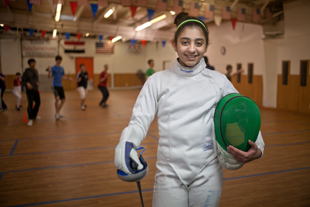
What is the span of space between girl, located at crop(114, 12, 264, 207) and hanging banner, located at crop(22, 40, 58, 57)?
17703mm

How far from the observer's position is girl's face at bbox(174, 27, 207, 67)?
1.37 m

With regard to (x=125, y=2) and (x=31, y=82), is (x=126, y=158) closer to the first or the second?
(x=125, y=2)

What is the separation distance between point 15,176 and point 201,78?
3.11m

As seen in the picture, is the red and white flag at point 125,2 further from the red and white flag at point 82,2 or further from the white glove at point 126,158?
the white glove at point 126,158

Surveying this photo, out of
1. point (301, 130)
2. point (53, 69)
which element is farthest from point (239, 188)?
point (53, 69)

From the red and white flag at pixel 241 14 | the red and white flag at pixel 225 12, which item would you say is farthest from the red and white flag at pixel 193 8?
the red and white flag at pixel 241 14

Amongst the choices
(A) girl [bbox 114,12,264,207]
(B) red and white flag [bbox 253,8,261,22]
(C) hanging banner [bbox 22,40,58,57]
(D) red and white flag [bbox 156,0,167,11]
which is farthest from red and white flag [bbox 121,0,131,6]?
(C) hanging banner [bbox 22,40,58,57]

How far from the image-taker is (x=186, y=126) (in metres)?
1.38

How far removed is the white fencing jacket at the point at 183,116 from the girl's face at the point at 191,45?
5 cm

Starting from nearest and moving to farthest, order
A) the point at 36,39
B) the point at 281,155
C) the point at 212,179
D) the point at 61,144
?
the point at 212,179 → the point at 281,155 → the point at 61,144 → the point at 36,39

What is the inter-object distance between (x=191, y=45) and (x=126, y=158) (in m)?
0.64

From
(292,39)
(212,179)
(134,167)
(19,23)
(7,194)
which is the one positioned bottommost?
(7,194)

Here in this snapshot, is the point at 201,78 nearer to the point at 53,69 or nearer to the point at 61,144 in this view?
the point at 61,144

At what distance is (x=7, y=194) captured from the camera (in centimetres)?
301
